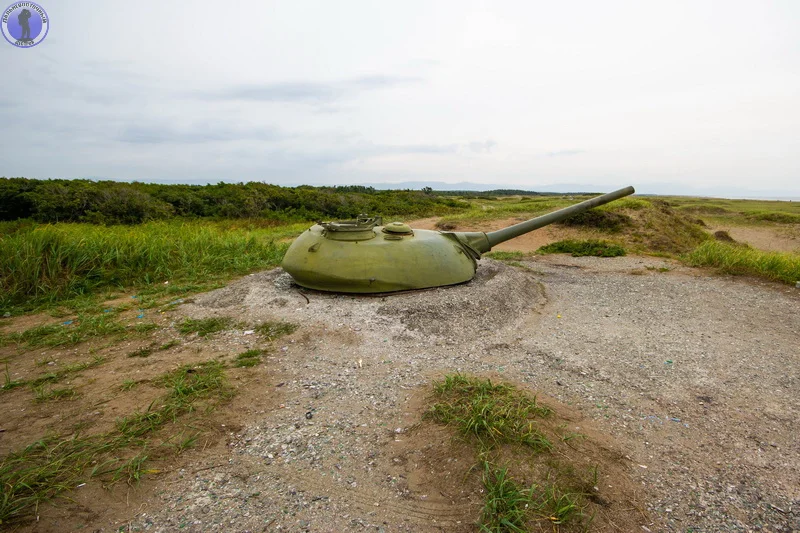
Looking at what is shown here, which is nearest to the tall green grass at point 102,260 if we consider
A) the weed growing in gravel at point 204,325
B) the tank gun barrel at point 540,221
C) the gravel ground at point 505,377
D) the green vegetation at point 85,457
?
the gravel ground at point 505,377

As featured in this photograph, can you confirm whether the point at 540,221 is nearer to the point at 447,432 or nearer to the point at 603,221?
the point at 447,432

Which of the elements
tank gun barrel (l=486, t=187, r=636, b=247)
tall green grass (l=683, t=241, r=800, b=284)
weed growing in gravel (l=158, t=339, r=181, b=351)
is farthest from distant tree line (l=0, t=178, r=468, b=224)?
tall green grass (l=683, t=241, r=800, b=284)

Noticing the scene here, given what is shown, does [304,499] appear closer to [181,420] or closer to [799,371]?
[181,420]

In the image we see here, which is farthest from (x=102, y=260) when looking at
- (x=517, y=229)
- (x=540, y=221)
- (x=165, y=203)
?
(x=165, y=203)

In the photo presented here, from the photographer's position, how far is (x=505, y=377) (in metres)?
4.05

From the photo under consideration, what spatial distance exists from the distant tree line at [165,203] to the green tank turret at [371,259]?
416 inches

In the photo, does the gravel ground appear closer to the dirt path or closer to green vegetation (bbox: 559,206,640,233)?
the dirt path

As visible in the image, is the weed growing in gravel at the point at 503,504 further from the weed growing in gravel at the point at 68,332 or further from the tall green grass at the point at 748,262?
the tall green grass at the point at 748,262

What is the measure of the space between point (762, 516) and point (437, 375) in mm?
2394

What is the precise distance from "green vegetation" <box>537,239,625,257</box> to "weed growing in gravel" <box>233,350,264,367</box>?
8.89m

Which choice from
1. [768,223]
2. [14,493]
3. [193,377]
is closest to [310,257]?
[193,377]

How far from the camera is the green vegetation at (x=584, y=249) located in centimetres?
1072

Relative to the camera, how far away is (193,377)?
3953 mm

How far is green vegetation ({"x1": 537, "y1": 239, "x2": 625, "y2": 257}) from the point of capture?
10721 millimetres
